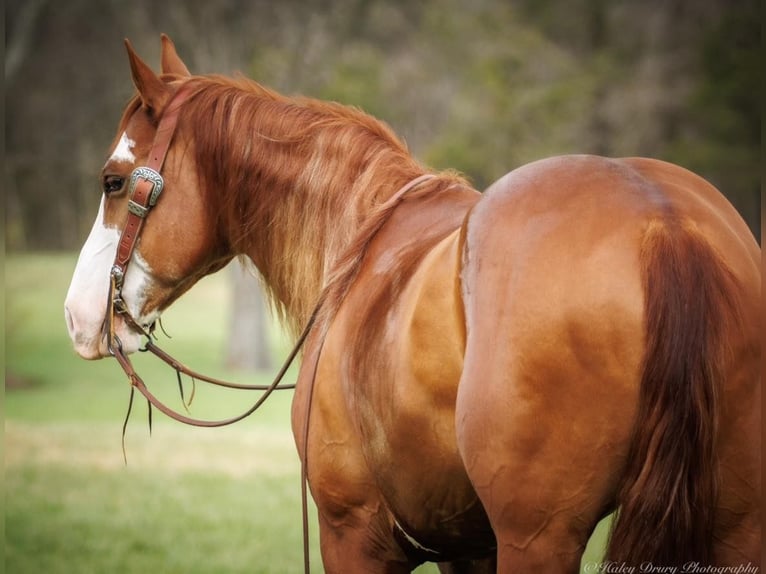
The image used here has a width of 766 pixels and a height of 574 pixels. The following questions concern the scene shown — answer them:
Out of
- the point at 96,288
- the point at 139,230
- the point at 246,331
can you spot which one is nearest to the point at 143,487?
the point at 96,288

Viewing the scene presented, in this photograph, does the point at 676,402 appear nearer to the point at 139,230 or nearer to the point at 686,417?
the point at 686,417

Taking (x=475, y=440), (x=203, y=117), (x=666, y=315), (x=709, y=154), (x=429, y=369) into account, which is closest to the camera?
(x=666, y=315)

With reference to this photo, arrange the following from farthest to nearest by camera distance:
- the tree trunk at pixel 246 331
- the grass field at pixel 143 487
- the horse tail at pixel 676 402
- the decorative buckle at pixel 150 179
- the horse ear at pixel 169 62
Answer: the tree trunk at pixel 246 331 → the grass field at pixel 143 487 → the horse ear at pixel 169 62 → the decorative buckle at pixel 150 179 → the horse tail at pixel 676 402

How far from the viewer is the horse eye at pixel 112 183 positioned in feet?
10.8

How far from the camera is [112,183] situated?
3.29 m

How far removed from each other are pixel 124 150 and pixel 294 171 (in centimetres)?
62

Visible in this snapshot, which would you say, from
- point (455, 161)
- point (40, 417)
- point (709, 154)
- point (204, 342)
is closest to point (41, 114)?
point (204, 342)

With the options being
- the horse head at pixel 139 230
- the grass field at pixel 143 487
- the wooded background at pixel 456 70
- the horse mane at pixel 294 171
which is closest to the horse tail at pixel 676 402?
the horse mane at pixel 294 171

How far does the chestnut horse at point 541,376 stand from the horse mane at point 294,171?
0.45ft

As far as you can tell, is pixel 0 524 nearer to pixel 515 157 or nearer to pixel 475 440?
pixel 475 440

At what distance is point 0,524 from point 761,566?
3.51 m

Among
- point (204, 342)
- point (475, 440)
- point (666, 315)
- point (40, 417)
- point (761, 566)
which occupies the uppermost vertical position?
point (666, 315)

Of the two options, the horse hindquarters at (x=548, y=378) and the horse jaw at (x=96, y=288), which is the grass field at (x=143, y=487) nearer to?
the horse jaw at (x=96, y=288)

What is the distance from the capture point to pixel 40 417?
13609 mm
